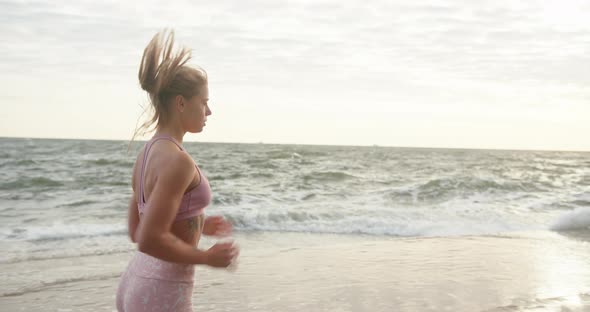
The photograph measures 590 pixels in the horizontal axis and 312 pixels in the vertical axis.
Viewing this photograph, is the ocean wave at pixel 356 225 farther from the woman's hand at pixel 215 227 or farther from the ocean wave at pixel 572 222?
the woman's hand at pixel 215 227

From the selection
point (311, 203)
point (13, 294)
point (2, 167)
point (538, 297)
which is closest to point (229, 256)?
point (538, 297)

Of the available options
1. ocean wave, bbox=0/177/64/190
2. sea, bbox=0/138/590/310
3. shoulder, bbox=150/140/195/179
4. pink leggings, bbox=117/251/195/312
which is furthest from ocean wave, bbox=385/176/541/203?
shoulder, bbox=150/140/195/179

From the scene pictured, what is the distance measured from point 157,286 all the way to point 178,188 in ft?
1.27

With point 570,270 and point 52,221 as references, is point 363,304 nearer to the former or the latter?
point 570,270

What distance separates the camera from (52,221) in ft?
37.4

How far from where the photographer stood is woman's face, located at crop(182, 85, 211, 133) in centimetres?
183

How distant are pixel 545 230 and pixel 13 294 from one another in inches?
387

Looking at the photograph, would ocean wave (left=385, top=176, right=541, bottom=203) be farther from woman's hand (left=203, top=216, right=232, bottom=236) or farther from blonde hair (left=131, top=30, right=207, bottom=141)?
blonde hair (left=131, top=30, right=207, bottom=141)

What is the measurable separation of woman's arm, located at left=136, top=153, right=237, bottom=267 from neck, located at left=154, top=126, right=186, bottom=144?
15 centimetres

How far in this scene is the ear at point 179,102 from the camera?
1817 mm

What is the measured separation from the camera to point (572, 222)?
39.0 ft

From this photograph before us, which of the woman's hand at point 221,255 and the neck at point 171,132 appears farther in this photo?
the neck at point 171,132

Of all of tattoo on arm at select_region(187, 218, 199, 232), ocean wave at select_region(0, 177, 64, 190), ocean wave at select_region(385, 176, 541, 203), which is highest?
tattoo on arm at select_region(187, 218, 199, 232)

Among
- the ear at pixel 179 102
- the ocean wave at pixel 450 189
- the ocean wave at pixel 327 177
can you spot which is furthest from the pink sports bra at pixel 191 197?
the ocean wave at pixel 327 177
